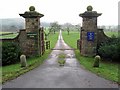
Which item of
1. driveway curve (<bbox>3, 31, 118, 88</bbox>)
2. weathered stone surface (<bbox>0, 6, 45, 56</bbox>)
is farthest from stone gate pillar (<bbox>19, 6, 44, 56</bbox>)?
driveway curve (<bbox>3, 31, 118, 88</bbox>)

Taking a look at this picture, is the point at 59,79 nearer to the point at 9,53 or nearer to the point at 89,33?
the point at 9,53

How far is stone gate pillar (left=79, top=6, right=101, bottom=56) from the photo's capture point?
19.5 m

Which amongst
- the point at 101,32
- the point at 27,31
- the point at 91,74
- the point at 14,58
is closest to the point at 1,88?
the point at 91,74

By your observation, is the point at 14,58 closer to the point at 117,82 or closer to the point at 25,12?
the point at 25,12

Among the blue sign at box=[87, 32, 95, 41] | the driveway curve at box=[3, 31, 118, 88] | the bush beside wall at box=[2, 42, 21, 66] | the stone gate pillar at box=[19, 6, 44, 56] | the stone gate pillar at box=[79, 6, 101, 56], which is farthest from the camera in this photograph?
the blue sign at box=[87, 32, 95, 41]

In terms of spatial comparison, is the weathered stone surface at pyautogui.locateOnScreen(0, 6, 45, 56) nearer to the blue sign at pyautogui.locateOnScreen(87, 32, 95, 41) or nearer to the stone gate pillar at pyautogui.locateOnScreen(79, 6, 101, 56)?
the stone gate pillar at pyautogui.locateOnScreen(79, 6, 101, 56)

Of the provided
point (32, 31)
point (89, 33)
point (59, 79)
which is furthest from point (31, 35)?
point (59, 79)

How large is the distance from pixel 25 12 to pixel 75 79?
9.03 meters

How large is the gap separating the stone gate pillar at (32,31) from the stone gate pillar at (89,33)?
365cm

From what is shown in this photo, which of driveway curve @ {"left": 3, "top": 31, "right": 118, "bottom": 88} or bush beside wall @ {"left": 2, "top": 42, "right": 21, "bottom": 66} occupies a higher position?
bush beside wall @ {"left": 2, "top": 42, "right": 21, "bottom": 66}

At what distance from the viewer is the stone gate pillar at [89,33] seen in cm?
1950

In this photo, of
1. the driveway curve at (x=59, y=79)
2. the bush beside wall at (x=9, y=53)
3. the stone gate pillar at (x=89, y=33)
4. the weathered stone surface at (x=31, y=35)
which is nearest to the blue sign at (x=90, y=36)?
the stone gate pillar at (x=89, y=33)

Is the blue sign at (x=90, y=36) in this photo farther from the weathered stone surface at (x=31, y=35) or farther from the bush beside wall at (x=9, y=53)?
the bush beside wall at (x=9, y=53)

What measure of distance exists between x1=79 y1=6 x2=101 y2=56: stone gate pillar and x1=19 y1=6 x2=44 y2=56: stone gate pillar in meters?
3.65
